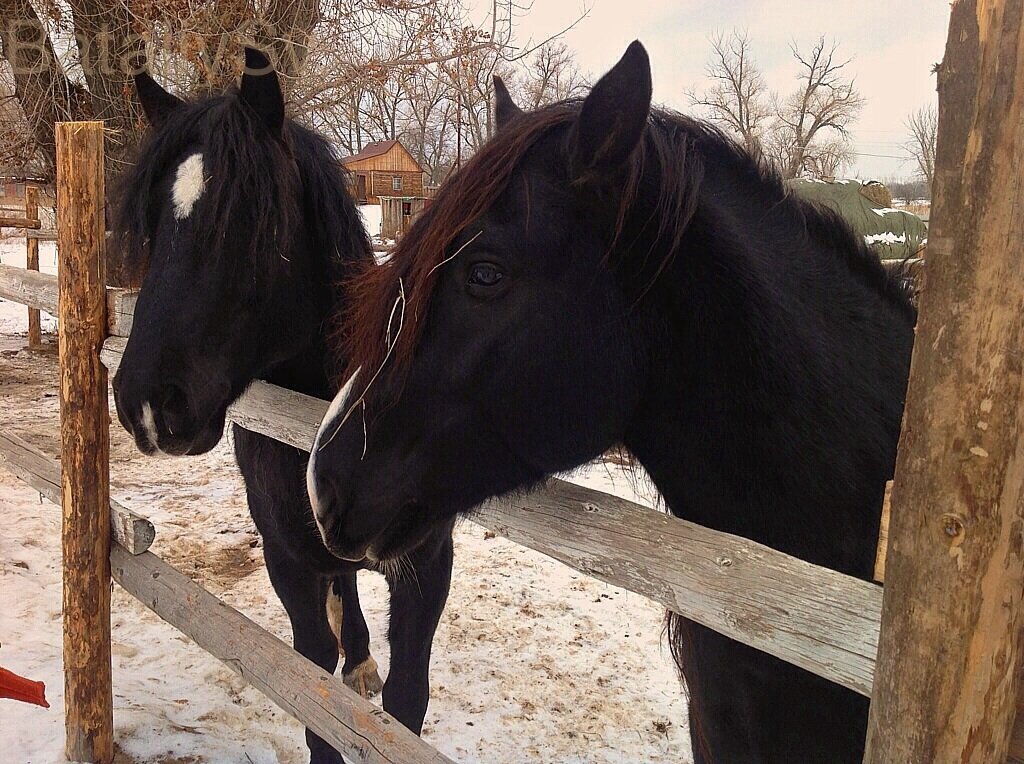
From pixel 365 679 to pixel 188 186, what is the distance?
2503 mm

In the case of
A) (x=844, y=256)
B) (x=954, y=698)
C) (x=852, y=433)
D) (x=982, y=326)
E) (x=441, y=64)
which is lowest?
(x=954, y=698)

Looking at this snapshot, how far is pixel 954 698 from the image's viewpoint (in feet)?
2.68

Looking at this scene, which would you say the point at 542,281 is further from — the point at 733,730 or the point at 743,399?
the point at 733,730

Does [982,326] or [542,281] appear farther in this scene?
[542,281]

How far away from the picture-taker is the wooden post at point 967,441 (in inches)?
28.8

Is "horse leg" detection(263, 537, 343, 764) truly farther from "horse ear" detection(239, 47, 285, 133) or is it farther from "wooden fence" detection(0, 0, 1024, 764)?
"wooden fence" detection(0, 0, 1024, 764)

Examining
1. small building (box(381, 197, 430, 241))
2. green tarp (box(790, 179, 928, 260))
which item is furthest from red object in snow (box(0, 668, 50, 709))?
small building (box(381, 197, 430, 241))

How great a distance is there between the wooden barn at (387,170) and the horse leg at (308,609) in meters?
34.9

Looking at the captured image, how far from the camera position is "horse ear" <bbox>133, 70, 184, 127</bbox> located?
247cm

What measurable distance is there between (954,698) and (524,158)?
1029mm

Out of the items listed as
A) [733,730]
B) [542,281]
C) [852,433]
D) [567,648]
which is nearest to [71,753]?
[567,648]

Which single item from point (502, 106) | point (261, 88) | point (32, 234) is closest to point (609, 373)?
point (502, 106)

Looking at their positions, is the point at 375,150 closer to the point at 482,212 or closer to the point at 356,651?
the point at 356,651

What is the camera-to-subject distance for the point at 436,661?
3.75 meters
